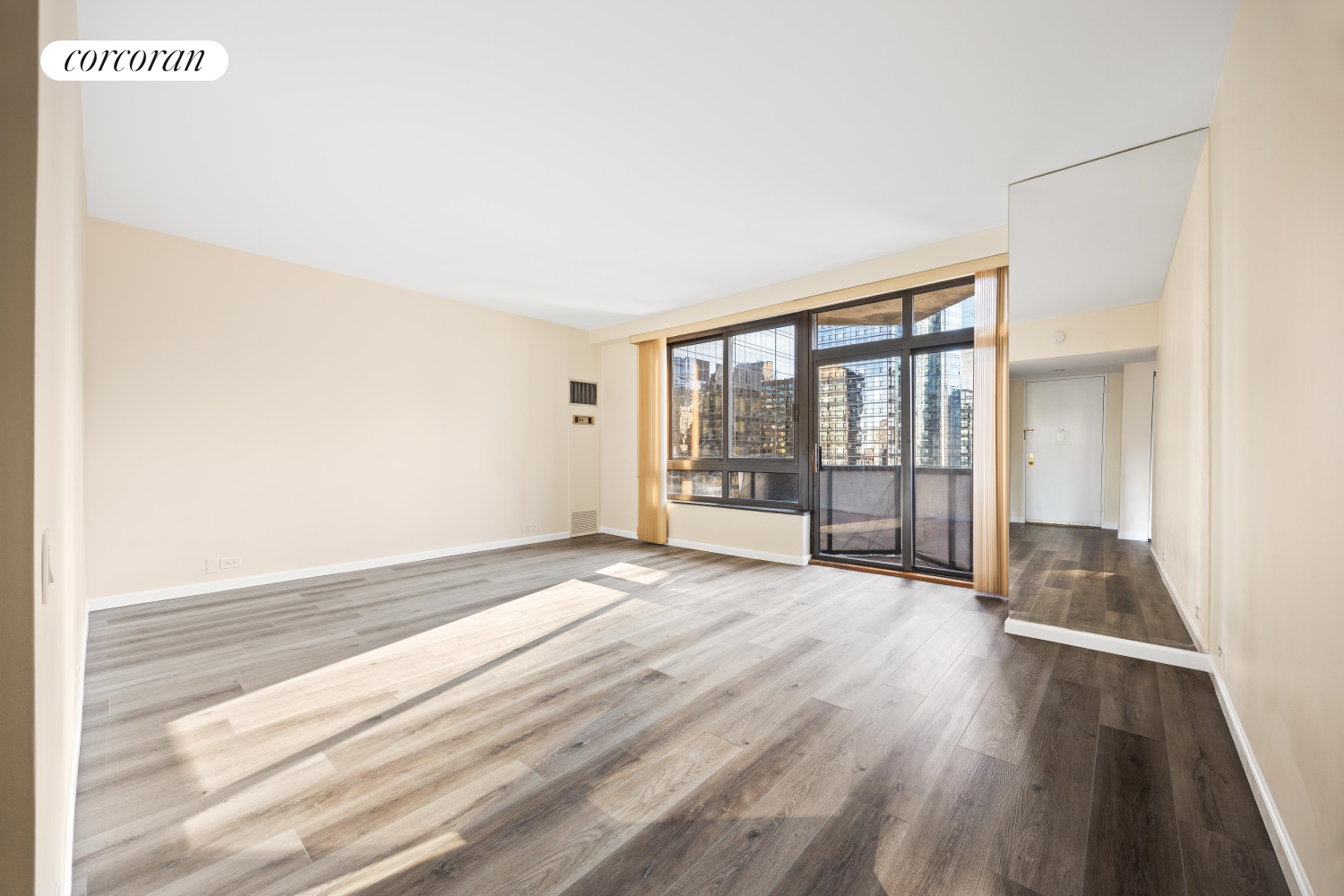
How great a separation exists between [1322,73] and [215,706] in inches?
175

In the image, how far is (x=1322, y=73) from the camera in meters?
1.34

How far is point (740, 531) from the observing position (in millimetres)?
5980

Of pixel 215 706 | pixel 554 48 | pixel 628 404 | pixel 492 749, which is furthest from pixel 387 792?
pixel 628 404

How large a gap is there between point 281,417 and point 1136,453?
7.41 metres

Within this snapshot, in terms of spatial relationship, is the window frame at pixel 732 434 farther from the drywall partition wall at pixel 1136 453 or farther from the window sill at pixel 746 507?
the drywall partition wall at pixel 1136 453

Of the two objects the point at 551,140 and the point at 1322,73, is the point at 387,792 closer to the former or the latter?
the point at 551,140

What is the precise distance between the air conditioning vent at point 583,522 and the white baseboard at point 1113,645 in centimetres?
509

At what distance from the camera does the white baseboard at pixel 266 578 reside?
3934 millimetres

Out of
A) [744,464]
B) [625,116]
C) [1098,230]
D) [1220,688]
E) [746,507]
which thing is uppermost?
[625,116]

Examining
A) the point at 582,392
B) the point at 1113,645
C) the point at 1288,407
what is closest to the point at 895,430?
the point at 1113,645

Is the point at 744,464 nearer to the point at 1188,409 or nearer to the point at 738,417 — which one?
the point at 738,417

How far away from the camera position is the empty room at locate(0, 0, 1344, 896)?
1.47 m

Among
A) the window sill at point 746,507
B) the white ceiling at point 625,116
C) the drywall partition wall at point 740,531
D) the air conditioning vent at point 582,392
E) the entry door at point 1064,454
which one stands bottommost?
the drywall partition wall at point 740,531

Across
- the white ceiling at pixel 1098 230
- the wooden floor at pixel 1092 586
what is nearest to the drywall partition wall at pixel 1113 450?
the wooden floor at pixel 1092 586
